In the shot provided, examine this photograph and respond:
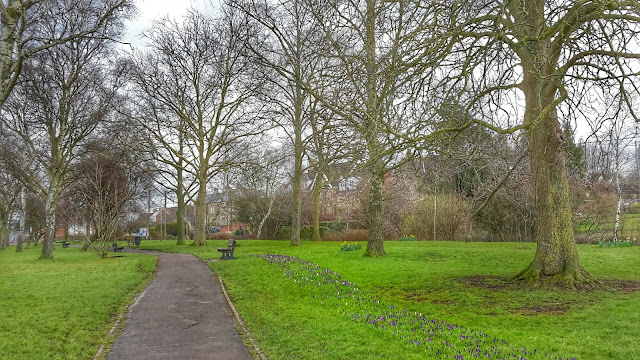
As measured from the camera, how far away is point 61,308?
29.5ft

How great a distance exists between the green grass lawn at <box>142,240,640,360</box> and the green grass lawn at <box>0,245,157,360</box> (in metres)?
2.63

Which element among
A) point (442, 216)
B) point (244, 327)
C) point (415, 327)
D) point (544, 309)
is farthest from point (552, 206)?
point (442, 216)

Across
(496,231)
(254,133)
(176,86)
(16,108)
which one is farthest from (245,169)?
(496,231)

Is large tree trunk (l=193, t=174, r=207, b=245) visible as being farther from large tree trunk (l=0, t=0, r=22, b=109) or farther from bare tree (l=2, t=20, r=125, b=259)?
large tree trunk (l=0, t=0, r=22, b=109)

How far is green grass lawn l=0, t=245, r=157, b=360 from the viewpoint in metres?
6.44

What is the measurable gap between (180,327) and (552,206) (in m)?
8.15

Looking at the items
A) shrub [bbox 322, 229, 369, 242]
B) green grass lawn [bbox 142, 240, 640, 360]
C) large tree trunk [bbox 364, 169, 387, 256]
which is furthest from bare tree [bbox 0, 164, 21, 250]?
large tree trunk [bbox 364, 169, 387, 256]

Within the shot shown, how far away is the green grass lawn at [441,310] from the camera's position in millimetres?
5703

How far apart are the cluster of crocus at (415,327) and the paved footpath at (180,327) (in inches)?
84.2

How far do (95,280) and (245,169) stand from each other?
14.3 m

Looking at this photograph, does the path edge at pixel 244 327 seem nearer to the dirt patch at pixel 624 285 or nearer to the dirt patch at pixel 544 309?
the dirt patch at pixel 544 309

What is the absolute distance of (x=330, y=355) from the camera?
5.67m

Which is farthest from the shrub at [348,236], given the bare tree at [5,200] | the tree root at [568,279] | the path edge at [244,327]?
the bare tree at [5,200]

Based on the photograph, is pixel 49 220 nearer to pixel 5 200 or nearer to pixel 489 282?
pixel 5 200
